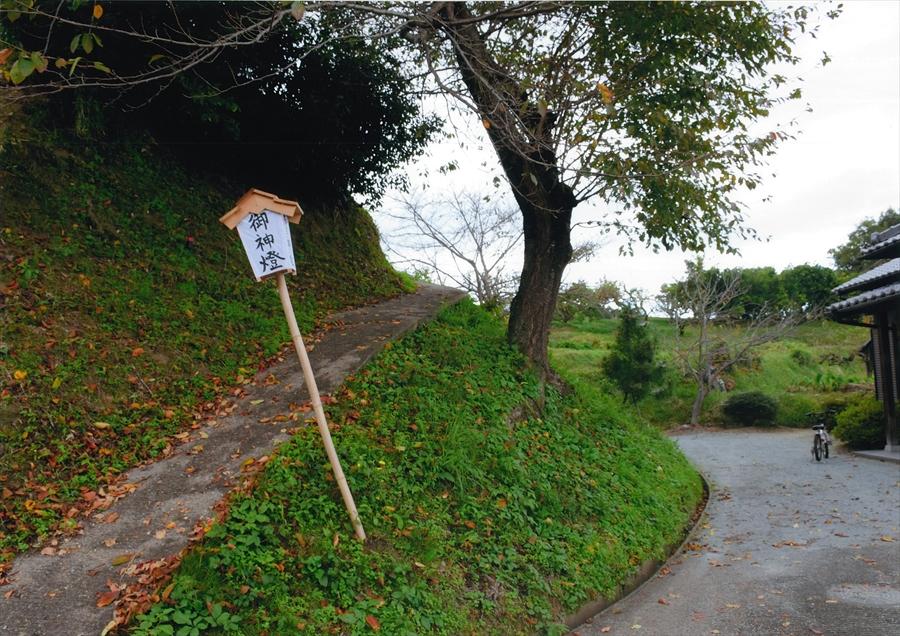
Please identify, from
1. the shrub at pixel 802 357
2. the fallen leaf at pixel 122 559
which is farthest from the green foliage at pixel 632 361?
the fallen leaf at pixel 122 559

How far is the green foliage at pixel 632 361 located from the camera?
2638 cm

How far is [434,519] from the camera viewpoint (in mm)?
6262

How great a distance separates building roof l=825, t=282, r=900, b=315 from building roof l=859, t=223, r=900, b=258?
1101 mm

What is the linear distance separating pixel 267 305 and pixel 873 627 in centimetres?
779

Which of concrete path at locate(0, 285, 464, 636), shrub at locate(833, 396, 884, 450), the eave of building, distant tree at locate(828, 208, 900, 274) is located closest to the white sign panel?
concrete path at locate(0, 285, 464, 636)

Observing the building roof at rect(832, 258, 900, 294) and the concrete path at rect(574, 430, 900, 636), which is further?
the building roof at rect(832, 258, 900, 294)

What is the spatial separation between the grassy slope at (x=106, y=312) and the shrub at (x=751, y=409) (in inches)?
807

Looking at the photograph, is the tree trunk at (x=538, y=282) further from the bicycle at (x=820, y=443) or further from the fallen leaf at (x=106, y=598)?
the bicycle at (x=820, y=443)

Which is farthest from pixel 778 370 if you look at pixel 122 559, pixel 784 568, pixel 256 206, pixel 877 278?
pixel 122 559

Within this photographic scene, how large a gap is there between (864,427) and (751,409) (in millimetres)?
9385

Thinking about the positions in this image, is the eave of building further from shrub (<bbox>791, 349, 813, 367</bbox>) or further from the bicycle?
shrub (<bbox>791, 349, 813, 367</bbox>)

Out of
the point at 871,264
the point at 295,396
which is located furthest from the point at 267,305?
the point at 871,264

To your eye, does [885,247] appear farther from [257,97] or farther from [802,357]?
[802,357]

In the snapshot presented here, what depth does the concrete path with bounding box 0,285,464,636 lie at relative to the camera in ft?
14.5
